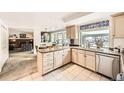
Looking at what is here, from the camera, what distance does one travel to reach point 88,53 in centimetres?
329

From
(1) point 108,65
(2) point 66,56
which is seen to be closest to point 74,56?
(2) point 66,56

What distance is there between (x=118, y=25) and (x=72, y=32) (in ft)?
7.84

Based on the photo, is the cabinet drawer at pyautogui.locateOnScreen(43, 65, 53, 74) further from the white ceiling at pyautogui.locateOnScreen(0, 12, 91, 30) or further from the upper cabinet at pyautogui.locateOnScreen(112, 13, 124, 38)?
the upper cabinet at pyautogui.locateOnScreen(112, 13, 124, 38)

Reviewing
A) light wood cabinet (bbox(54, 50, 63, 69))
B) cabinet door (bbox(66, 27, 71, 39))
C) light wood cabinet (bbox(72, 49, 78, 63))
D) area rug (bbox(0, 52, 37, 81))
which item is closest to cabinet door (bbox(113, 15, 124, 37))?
light wood cabinet (bbox(72, 49, 78, 63))

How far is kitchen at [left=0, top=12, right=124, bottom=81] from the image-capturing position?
8.44ft

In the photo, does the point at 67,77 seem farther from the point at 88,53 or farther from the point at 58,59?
the point at 88,53

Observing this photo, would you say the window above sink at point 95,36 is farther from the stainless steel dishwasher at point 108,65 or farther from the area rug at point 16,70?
the area rug at point 16,70

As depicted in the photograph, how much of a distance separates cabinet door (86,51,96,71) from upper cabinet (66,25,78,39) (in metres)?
1.50

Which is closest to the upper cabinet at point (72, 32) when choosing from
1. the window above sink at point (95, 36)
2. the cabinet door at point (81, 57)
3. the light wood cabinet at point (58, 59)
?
the window above sink at point (95, 36)

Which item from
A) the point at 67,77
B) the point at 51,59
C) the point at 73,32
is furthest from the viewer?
the point at 73,32

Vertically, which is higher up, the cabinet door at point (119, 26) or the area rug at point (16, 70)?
the cabinet door at point (119, 26)

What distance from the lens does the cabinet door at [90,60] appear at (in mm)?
3094

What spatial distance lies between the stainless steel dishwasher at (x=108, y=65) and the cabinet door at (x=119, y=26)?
635 mm
